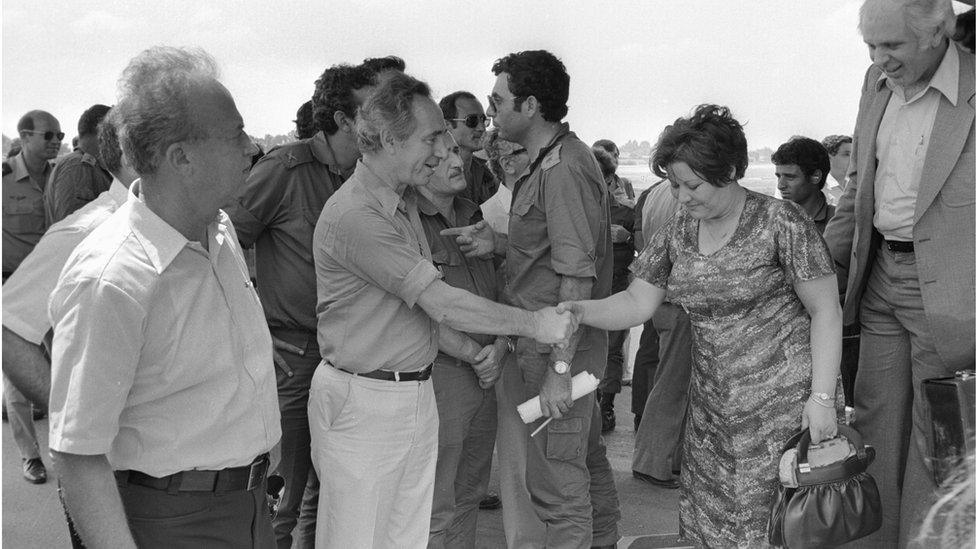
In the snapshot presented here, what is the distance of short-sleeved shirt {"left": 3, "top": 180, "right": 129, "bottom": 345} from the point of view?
1.55m

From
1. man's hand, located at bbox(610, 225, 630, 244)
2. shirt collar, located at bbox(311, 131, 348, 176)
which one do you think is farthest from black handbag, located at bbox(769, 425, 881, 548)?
man's hand, located at bbox(610, 225, 630, 244)

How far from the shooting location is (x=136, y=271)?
1408mm

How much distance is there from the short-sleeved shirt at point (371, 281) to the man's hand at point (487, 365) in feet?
A: 0.89

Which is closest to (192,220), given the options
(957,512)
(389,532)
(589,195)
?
(389,532)

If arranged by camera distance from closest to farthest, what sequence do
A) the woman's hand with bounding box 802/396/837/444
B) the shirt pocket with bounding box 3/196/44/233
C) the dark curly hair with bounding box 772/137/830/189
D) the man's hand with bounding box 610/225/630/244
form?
the woman's hand with bounding box 802/396/837/444 → the dark curly hair with bounding box 772/137/830/189 → the man's hand with bounding box 610/225/630/244 → the shirt pocket with bounding box 3/196/44/233

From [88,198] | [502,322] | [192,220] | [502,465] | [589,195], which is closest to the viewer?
[192,220]

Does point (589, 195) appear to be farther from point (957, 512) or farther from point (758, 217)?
point (957, 512)

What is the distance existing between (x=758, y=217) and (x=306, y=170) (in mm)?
1490

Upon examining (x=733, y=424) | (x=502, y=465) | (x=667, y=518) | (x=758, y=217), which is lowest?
(x=667, y=518)

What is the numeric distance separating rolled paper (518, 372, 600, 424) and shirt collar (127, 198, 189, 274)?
141 cm

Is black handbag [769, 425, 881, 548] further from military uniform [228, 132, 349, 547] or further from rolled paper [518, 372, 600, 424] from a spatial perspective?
military uniform [228, 132, 349, 547]

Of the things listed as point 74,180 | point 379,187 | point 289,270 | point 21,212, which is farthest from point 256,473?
point 21,212

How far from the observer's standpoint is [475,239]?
2771mm

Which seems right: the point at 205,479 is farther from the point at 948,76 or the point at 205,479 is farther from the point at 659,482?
the point at 659,482
